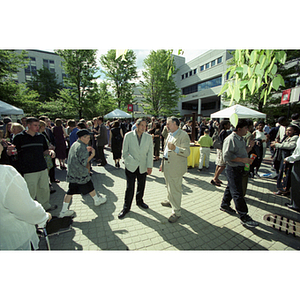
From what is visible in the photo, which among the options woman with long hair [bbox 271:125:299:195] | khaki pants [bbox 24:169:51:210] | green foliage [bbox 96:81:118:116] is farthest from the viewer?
green foliage [bbox 96:81:118:116]

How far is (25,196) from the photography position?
1384 mm

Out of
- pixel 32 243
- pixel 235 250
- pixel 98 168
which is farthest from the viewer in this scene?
pixel 98 168

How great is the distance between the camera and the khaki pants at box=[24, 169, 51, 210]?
3.17m

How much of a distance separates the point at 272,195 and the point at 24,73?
61949 mm

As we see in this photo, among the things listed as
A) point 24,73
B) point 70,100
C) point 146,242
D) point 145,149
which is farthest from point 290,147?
point 24,73

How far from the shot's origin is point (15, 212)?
137 cm

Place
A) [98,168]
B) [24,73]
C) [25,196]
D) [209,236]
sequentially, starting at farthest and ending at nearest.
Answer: [24,73] < [98,168] < [209,236] < [25,196]

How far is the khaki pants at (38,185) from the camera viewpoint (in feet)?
10.4

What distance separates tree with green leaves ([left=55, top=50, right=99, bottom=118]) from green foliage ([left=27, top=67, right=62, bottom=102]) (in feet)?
60.0

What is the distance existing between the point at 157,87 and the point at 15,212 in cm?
2851

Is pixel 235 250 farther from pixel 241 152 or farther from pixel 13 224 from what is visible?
pixel 13 224

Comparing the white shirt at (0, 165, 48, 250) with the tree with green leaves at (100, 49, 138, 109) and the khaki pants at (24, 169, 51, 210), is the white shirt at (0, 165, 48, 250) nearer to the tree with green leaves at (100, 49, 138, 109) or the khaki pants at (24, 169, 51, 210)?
the khaki pants at (24, 169, 51, 210)

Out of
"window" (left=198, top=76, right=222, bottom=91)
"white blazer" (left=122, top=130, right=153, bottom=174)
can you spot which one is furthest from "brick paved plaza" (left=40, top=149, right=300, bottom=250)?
"window" (left=198, top=76, right=222, bottom=91)

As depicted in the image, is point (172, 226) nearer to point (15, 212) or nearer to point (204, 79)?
point (15, 212)
